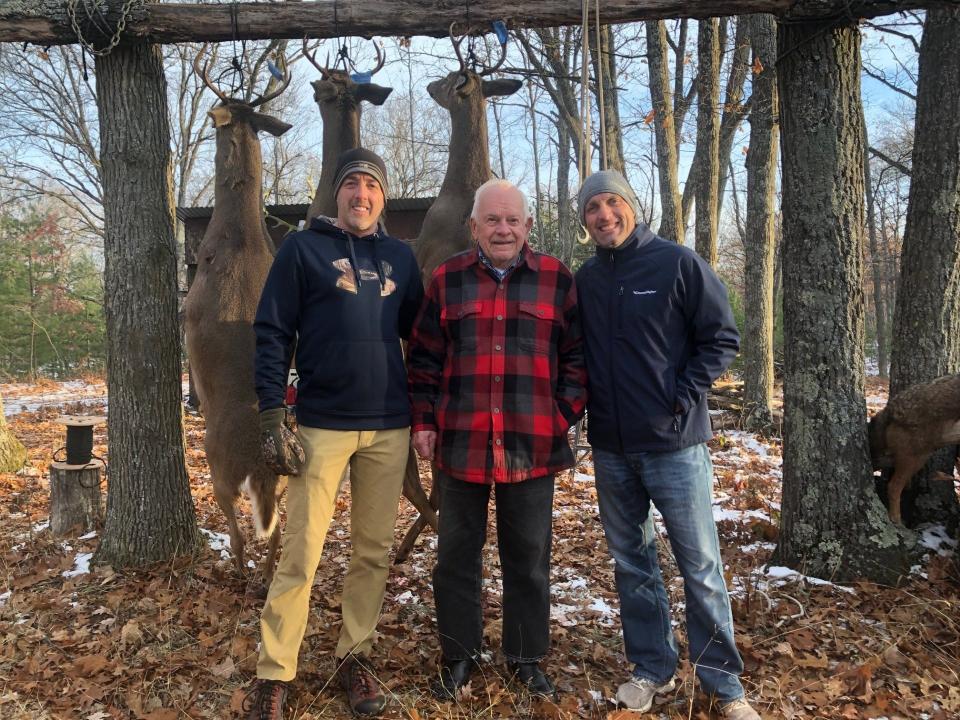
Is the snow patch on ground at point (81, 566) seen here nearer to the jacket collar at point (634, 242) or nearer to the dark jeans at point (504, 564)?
the dark jeans at point (504, 564)

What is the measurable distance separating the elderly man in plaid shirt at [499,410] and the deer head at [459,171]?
1027mm

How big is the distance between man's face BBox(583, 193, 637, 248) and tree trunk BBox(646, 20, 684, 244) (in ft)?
26.0

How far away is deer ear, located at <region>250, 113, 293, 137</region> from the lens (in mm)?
4227

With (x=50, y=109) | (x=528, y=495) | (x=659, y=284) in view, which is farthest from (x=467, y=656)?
(x=50, y=109)

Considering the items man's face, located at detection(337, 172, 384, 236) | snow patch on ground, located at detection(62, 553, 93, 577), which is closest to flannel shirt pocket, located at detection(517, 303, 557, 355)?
man's face, located at detection(337, 172, 384, 236)

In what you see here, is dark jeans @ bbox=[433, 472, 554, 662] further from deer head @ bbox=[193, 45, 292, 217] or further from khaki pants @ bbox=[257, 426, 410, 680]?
deer head @ bbox=[193, 45, 292, 217]

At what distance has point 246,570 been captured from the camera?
440 cm

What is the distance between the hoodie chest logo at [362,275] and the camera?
309 cm

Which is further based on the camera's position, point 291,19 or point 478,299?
point 291,19

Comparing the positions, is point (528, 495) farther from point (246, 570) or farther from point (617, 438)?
point (246, 570)

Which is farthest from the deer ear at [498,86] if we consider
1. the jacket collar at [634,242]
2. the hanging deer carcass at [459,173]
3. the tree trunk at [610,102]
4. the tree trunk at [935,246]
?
the tree trunk at [610,102]

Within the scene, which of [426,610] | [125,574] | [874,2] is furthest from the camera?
[125,574]

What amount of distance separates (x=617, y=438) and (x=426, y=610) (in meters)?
1.86

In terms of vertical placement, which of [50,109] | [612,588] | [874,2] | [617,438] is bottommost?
[612,588]
